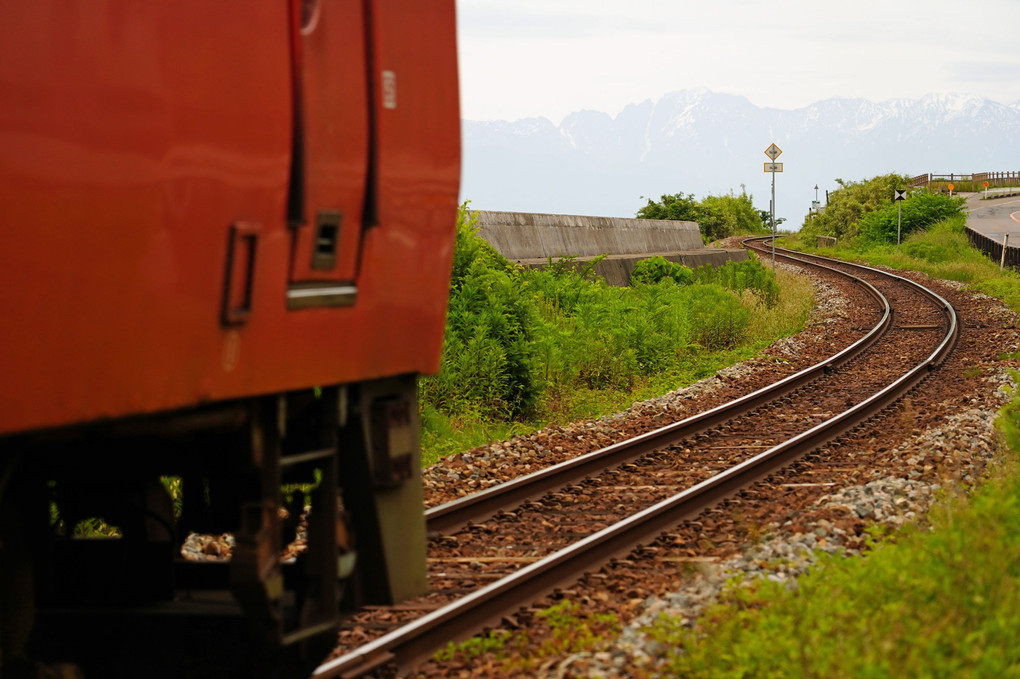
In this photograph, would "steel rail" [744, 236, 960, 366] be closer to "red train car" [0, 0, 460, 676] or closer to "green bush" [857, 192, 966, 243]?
"green bush" [857, 192, 966, 243]

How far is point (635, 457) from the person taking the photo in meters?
10.7

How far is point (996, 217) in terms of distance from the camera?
55.3 metres

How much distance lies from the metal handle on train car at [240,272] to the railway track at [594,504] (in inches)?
86.3

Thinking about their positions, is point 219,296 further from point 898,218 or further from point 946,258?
point 898,218

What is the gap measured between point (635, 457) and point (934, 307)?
18.6 meters

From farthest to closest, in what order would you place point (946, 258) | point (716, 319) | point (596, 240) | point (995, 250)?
point (946, 258) → point (995, 250) → point (596, 240) → point (716, 319)

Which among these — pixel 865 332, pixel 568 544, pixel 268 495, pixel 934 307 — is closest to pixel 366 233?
pixel 268 495

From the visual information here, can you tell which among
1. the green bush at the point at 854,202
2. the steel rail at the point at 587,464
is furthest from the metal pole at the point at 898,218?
the steel rail at the point at 587,464

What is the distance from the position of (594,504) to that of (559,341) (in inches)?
253

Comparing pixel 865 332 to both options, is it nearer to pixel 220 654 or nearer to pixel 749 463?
pixel 749 463

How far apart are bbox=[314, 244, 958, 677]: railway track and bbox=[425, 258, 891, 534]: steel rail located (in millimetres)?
14

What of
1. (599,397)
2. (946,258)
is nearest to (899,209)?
(946,258)

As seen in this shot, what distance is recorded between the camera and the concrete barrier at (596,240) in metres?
18.7

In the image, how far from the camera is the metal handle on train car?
3.25 meters
